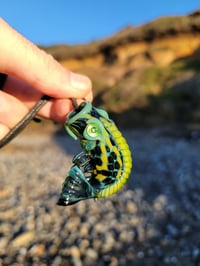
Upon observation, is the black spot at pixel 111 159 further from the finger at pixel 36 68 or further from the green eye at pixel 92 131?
the finger at pixel 36 68

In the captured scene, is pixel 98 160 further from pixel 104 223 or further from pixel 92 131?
pixel 104 223

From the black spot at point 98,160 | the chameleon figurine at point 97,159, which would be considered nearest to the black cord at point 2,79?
the chameleon figurine at point 97,159

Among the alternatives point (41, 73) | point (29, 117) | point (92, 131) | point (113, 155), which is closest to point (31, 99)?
point (29, 117)

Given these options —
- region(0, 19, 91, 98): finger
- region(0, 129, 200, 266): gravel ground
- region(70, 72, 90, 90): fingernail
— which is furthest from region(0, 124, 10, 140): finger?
region(0, 129, 200, 266): gravel ground

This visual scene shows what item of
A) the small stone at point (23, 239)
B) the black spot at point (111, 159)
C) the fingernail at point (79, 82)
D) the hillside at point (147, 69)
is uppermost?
the fingernail at point (79, 82)

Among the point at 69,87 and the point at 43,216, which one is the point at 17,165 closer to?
the point at 43,216

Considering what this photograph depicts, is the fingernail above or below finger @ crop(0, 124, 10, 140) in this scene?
above

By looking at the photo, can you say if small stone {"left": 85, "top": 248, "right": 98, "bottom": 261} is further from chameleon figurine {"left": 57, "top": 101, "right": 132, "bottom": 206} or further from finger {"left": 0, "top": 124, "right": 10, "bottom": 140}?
chameleon figurine {"left": 57, "top": 101, "right": 132, "bottom": 206}

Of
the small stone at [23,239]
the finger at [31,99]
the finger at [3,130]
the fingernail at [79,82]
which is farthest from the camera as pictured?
the small stone at [23,239]
